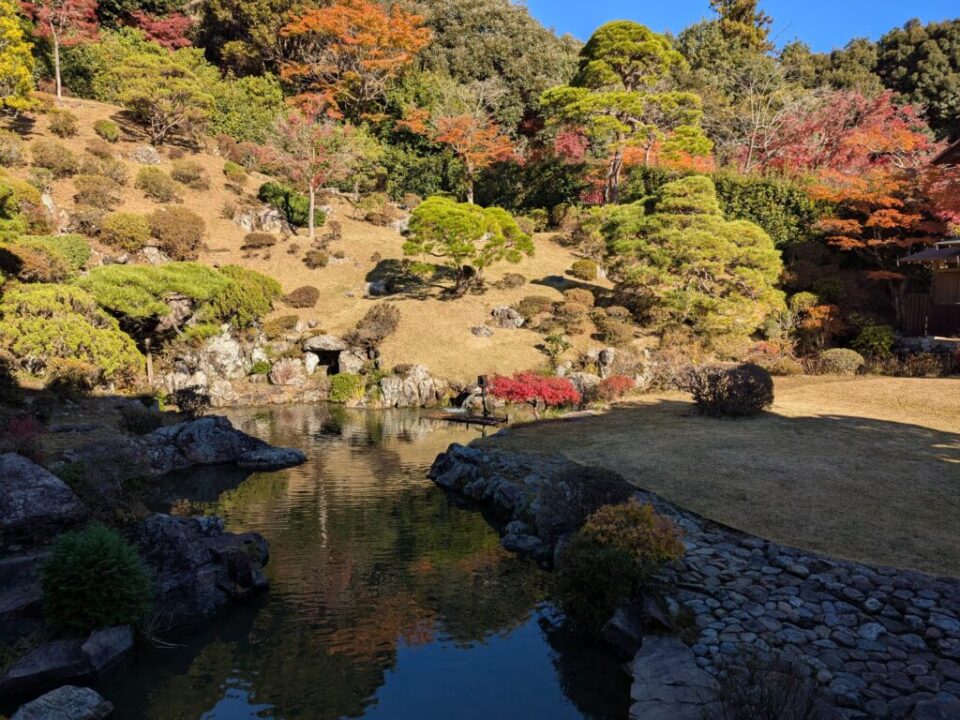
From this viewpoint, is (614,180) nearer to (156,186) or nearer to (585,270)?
→ (585,270)

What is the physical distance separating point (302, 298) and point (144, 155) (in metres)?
17.7

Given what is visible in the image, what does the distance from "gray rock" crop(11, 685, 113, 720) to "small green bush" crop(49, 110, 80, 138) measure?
41.6 metres

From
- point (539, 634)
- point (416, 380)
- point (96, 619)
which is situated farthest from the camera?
point (416, 380)

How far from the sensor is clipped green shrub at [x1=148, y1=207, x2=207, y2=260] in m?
32.4

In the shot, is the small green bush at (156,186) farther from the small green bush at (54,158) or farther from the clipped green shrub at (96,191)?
the small green bush at (54,158)

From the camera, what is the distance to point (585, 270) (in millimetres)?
34625

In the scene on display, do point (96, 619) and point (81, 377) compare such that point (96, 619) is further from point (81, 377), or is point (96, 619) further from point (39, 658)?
point (81, 377)

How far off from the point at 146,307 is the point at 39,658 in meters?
18.5

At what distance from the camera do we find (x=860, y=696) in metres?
5.68

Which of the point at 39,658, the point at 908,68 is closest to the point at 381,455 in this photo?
the point at 39,658

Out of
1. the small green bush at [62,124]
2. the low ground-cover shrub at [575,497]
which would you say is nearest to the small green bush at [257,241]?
the small green bush at [62,124]

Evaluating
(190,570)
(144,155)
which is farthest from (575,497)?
(144,155)

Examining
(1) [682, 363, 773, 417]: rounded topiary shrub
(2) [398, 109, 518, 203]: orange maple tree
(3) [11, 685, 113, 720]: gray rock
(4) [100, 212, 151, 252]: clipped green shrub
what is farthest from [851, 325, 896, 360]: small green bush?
(4) [100, 212, 151, 252]: clipped green shrub

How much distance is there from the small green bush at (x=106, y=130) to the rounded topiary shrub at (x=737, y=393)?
39.9m
